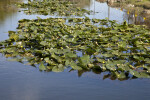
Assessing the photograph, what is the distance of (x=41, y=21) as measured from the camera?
451 inches

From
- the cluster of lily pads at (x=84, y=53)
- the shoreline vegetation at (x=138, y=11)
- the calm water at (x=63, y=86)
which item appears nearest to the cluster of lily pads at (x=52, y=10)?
the shoreline vegetation at (x=138, y=11)

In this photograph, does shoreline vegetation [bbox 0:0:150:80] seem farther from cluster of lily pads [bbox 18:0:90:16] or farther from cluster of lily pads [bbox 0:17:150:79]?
cluster of lily pads [bbox 18:0:90:16]

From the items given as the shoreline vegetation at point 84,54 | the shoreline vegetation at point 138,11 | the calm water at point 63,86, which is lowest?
the calm water at point 63,86

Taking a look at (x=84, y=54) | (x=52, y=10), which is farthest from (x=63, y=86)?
(x=52, y=10)

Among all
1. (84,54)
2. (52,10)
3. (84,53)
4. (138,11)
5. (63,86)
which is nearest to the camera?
(63,86)

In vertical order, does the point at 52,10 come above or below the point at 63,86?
above

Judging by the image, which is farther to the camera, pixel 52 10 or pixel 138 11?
pixel 138 11

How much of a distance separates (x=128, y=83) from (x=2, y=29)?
7.03 metres

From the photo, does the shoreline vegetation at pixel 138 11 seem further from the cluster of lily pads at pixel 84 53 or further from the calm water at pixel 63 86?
the calm water at pixel 63 86

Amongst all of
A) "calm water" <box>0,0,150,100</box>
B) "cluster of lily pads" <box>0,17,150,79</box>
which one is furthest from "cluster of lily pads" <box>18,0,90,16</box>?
"calm water" <box>0,0,150,100</box>

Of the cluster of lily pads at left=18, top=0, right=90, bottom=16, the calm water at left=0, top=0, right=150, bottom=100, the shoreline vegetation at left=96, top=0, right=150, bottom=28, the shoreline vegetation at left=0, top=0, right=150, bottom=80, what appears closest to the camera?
the calm water at left=0, top=0, right=150, bottom=100

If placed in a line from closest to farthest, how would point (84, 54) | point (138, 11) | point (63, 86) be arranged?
point (63, 86) < point (84, 54) < point (138, 11)

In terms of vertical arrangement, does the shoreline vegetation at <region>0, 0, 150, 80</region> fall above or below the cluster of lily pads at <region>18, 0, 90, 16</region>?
below

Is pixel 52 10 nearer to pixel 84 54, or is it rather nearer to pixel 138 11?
pixel 138 11
